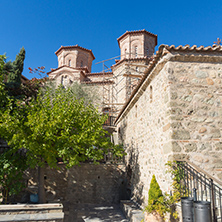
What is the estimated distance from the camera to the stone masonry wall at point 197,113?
5086mm

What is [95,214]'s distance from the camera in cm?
841

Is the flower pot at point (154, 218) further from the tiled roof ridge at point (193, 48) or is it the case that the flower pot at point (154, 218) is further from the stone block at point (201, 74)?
the tiled roof ridge at point (193, 48)

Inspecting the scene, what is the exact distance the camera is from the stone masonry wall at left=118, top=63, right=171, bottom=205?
5.68 meters

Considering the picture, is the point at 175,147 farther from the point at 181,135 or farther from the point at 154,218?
the point at 154,218

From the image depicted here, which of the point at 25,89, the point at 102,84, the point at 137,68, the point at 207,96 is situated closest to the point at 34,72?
the point at 25,89

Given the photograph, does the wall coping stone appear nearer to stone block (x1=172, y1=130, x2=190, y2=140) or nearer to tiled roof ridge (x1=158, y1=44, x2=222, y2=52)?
stone block (x1=172, y1=130, x2=190, y2=140)

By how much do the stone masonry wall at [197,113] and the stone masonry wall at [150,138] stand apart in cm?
26

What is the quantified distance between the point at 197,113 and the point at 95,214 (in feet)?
19.8

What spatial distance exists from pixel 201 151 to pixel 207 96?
5.13ft

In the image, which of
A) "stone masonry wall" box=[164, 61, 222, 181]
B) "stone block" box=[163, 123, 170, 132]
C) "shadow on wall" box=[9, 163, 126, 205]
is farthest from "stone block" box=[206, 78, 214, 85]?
"shadow on wall" box=[9, 163, 126, 205]

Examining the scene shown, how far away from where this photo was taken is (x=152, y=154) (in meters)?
6.64

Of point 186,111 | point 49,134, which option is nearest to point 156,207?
point 186,111

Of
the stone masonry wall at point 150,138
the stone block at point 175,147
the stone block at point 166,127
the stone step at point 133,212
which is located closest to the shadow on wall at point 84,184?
the stone masonry wall at point 150,138

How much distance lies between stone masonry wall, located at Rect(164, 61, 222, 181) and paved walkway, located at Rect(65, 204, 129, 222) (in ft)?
13.8
